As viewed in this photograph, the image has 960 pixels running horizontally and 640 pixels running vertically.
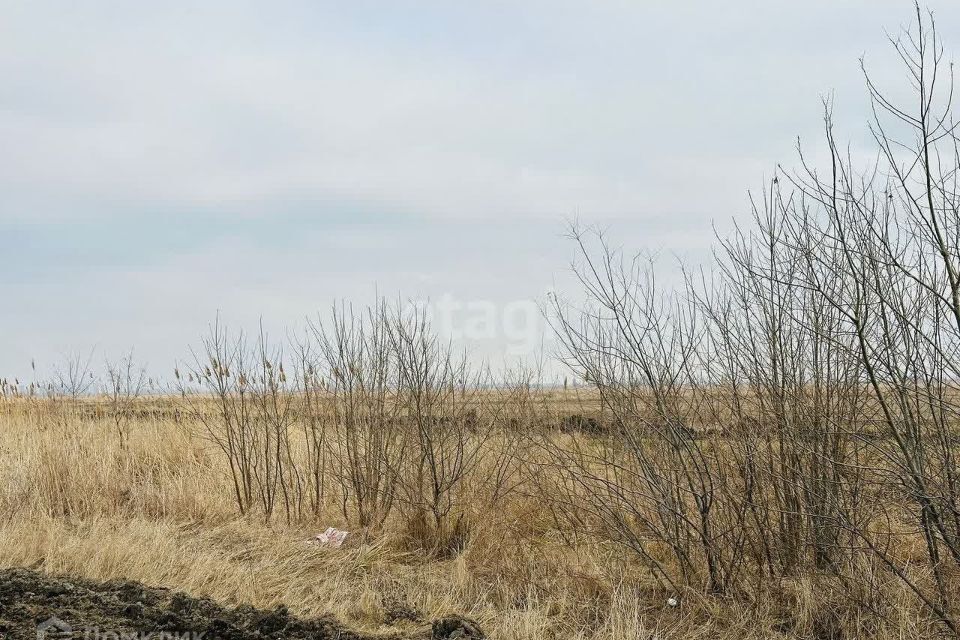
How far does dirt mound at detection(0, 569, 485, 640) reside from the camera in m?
5.02

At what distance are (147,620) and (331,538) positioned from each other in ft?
9.19

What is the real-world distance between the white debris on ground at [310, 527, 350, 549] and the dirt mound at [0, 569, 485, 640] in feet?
6.75

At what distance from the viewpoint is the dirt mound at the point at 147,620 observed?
16.5 ft

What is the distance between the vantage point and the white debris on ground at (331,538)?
7.75 metres

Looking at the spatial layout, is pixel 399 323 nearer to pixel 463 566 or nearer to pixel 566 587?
pixel 463 566

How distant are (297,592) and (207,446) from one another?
5555 mm

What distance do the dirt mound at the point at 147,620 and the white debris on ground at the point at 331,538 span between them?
2.06m

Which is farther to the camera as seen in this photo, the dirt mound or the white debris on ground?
the white debris on ground

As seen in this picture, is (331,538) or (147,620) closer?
(147,620)

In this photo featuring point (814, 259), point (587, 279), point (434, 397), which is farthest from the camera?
point (434, 397)

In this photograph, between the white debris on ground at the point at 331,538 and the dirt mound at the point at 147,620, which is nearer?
the dirt mound at the point at 147,620

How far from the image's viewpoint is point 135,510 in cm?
920

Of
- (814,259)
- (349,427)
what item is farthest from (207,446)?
(814,259)

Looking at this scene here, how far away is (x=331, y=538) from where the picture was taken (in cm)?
792
